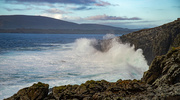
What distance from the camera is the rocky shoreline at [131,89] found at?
35.5 ft

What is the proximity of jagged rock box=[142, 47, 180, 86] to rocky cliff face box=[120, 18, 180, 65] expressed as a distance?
576 inches

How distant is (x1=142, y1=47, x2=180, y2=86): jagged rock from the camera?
39.2ft

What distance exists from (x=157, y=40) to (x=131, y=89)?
20.4m

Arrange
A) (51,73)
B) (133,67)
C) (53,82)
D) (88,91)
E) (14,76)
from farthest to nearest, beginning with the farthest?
(133,67), (51,73), (14,76), (53,82), (88,91)

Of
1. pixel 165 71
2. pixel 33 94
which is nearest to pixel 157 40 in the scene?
pixel 165 71

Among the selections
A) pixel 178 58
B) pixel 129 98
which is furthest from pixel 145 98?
pixel 178 58

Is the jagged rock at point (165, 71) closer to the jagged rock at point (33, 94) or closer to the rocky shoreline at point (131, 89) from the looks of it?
the rocky shoreline at point (131, 89)

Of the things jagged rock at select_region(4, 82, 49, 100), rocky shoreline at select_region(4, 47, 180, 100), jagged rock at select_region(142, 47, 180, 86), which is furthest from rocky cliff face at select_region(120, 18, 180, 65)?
jagged rock at select_region(4, 82, 49, 100)

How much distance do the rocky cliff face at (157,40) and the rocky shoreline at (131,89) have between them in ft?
49.2

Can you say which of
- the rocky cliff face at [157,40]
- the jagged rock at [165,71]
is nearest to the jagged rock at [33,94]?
the jagged rock at [165,71]

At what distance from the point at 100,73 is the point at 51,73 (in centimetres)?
540

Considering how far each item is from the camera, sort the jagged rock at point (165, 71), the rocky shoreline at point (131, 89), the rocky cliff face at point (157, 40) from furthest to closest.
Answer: the rocky cliff face at point (157, 40) < the jagged rock at point (165, 71) < the rocky shoreline at point (131, 89)

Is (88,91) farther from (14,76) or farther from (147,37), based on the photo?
(147,37)

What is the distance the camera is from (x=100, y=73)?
922 inches
